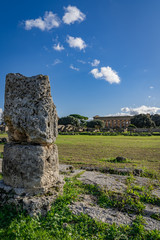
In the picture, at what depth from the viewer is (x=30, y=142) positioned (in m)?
3.36

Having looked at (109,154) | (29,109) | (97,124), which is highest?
(97,124)

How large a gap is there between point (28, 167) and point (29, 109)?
105 cm

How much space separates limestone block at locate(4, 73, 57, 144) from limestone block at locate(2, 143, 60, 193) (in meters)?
0.21

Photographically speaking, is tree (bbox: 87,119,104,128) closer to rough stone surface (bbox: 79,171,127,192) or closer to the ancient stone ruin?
rough stone surface (bbox: 79,171,127,192)

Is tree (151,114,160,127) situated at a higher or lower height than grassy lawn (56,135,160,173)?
higher

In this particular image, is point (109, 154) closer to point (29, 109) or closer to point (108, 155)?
point (108, 155)

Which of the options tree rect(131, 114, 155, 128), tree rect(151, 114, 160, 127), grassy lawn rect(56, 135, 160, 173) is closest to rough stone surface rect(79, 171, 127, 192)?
grassy lawn rect(56, 135, 160, 173)

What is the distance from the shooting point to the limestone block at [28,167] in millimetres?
A: 3135

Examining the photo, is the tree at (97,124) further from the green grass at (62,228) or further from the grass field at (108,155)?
the green grass at (62,228)

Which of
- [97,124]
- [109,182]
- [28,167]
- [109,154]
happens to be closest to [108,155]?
[109,154]

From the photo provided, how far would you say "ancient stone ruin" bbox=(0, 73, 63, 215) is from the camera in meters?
3.13

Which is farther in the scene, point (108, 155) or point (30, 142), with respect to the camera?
Result: point (108, 155)

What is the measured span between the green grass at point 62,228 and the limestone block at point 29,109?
1243mm

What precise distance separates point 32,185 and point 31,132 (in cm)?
94
